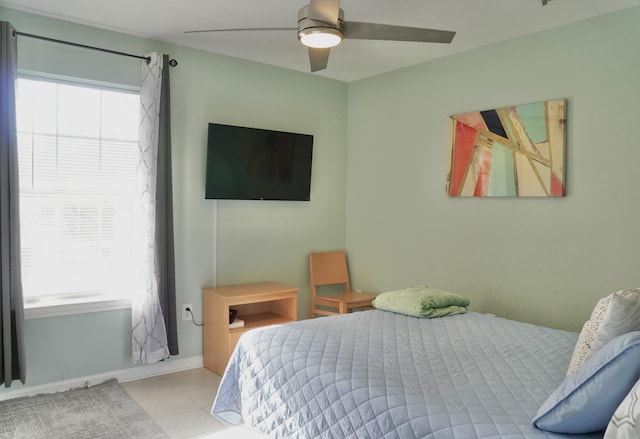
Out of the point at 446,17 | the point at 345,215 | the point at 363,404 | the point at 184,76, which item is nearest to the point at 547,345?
the point at 363,404

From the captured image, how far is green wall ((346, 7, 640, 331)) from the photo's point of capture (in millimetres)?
3248

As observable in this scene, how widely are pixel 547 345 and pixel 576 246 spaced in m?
0.96

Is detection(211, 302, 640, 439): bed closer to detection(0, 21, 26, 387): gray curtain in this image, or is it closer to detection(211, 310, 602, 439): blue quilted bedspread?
detection(211, 310, 602, 439): blue quilted bedspread

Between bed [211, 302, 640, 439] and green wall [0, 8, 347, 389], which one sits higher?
green wall [0, 8, 347, 389]

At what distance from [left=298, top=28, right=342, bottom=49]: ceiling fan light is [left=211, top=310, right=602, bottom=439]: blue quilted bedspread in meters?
1.53

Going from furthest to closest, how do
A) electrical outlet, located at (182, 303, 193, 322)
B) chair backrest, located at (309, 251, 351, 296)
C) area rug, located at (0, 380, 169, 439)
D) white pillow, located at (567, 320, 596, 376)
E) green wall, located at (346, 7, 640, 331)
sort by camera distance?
chair backrest, located at (309, 251, 351, 296) < electrical outlet, located at (182, 303, 193, 322) < green wall, located at (346, 7, 640, 331) < area rug, located at (0, 380, 169, 439) < white pillow, located at (567, 320, 596, 376)

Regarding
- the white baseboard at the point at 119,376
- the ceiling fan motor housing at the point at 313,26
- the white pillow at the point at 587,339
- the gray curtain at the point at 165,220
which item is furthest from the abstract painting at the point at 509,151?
the white baseboard at the point at 119,376

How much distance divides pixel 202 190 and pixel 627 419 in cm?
333

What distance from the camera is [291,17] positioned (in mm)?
3387

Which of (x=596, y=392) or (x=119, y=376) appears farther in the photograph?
(x=119, y=376)

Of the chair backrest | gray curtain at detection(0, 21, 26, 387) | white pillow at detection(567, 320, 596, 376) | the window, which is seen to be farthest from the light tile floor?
white pillow at detection(567, 320, 596, 376)

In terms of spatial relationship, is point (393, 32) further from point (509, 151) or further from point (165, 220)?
point (165, 220)

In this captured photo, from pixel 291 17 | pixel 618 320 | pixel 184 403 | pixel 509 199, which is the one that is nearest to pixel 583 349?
pixel 618 320

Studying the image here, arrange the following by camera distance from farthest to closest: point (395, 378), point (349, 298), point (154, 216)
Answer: point (349, 298)
point (154, 216)
point (395, 378)
